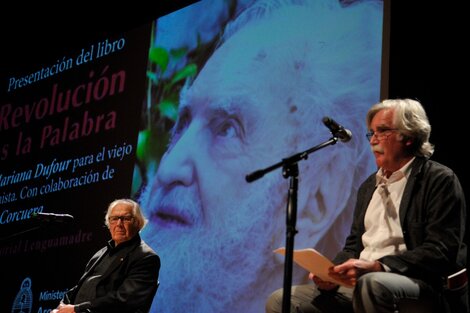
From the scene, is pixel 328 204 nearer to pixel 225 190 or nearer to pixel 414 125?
pixel 225 190

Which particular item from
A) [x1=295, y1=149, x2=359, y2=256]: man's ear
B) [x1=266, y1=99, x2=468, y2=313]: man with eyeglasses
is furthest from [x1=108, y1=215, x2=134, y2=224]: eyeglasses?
[x1=266, y1=99, x2=468, y2=313]: man with eyeglasses

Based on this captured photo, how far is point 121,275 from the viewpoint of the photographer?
12.8 ft

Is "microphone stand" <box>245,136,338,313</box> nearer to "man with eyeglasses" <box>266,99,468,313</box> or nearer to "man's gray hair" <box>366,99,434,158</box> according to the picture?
"man with eyeglasses" <box>266,99,468,313</box>

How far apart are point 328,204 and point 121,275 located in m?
1.26

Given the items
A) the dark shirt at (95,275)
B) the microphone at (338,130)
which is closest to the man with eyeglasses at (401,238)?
the microphone at (338,130)

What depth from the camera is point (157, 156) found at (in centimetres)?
491

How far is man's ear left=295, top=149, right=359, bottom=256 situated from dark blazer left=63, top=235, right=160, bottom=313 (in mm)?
883

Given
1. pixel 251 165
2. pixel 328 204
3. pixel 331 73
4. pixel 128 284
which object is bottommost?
pixel 128 284

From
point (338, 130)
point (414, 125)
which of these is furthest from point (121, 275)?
point (414, 125)

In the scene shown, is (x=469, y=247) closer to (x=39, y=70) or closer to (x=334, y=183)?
(x=334, y=183)

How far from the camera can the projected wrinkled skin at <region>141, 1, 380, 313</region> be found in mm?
3918

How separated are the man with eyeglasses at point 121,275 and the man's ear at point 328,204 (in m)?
0.90

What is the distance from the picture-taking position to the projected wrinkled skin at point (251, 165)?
3.92 m

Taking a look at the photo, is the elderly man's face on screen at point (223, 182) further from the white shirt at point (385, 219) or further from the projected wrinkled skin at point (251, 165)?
the white shirt at point (385, 219)
